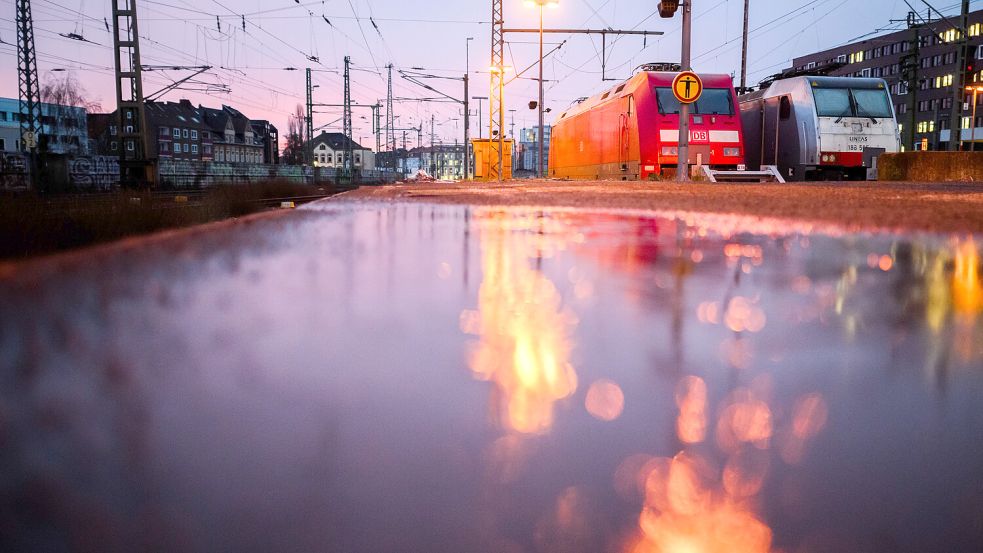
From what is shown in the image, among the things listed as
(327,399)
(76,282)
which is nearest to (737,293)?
(327,399)

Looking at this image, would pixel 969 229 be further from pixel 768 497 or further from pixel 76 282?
pixel 76 282

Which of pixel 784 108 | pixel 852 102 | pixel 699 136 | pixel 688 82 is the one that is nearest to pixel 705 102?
pixel 699 136

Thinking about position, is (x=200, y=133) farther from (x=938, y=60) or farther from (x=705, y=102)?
(x=705, y=102)

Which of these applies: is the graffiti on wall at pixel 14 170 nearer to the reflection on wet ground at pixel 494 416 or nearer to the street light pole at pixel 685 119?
the street light pole at pixel 685 119

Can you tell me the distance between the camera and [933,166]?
1647 cm

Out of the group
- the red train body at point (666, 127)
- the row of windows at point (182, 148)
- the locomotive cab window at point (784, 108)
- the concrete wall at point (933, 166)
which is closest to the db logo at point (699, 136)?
the red train body at point (666, 127)

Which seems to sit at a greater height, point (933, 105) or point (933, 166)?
point (933, 105)

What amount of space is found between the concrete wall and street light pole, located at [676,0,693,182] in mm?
5366

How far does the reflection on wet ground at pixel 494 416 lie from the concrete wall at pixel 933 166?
15734 millimetres

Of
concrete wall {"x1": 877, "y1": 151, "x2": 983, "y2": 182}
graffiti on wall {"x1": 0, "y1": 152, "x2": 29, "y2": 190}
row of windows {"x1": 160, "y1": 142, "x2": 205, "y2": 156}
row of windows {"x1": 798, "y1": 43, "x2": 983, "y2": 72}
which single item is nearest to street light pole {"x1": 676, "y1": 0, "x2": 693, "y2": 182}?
concrete wall {"x1": 877, "y1": 151, "x2": 983, "y2": 182}

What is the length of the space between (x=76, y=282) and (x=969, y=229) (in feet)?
13.3

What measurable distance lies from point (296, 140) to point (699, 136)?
91.9m

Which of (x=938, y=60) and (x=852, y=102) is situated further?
(x=938, y=60)

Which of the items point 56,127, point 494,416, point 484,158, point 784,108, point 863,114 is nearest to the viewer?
point 494,416
